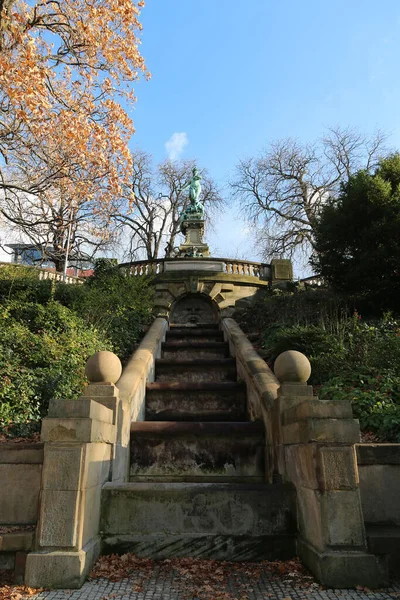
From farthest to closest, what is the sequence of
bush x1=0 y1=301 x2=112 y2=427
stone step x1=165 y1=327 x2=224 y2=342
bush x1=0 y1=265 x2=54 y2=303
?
stone step x1=165 y1=327 x2=224 y2=342 → bush x1=0 y1=265 x2=54 y2=303 → bush x1=0 y1=301 x2=112 y2=427

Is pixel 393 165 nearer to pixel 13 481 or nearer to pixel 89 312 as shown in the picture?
pixel 89 312

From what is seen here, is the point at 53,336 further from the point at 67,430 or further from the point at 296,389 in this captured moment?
the point at 296,389

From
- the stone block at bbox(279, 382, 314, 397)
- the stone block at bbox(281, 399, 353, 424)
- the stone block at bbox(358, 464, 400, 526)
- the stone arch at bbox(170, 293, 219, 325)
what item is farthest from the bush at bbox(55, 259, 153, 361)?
the stone block at bbox(358, 464, 400, 526)

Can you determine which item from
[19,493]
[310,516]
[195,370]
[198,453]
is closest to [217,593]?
[310,516]

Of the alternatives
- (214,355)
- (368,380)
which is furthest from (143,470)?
(214,355)

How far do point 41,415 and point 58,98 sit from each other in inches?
299

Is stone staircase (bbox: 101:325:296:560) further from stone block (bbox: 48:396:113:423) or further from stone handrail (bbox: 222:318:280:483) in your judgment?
stone block (bbox: 48:396:113:423)

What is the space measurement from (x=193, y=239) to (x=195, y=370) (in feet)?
43.7

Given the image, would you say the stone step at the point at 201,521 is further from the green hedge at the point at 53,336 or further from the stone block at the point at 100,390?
the green hedge at the point at 53,336

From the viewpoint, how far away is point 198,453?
19.4ft

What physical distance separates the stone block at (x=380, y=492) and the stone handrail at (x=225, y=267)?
13824mm

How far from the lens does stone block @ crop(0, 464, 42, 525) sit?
4020 mm

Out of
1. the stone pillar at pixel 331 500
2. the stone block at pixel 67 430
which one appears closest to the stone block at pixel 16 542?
the stone block at pixel 67 430

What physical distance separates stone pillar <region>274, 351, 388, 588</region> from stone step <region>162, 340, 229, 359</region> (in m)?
6.50
